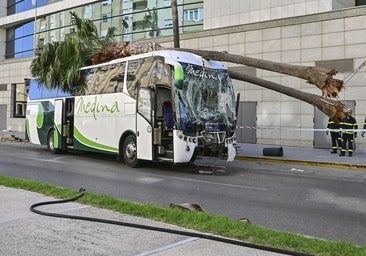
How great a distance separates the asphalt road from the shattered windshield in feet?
5.46

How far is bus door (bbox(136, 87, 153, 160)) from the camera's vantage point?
1341 cm

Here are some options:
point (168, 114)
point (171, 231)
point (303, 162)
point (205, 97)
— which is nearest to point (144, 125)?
point (168, 114)

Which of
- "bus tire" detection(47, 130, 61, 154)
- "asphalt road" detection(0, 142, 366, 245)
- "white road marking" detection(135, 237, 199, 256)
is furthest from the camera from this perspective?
"bus tire" detection(47, 130, 61, 154)

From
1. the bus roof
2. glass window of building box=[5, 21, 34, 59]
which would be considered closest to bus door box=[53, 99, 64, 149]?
the bus roof

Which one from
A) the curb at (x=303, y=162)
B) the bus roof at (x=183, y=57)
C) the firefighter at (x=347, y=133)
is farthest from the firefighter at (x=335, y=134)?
the bus roof at (x=183, y=57)

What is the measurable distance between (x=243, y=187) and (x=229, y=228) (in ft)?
16.6

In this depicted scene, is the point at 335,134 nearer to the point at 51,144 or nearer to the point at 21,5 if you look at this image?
the point at 51,144

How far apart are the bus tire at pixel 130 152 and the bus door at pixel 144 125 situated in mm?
414

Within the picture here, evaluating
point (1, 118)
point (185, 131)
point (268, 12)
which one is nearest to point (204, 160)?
point (185, 131)

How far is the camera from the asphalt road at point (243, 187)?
7.47 metres

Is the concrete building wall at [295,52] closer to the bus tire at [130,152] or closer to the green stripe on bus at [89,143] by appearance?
the green stripe on bus at [89,143]

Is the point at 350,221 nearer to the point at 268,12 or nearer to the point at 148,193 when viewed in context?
the point at 148,193

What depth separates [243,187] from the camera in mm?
10797

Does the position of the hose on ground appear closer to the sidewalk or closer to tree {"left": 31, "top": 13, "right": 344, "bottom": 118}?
tree {"left": 31, "top": 13, "right": 344, "bottom": 118}
